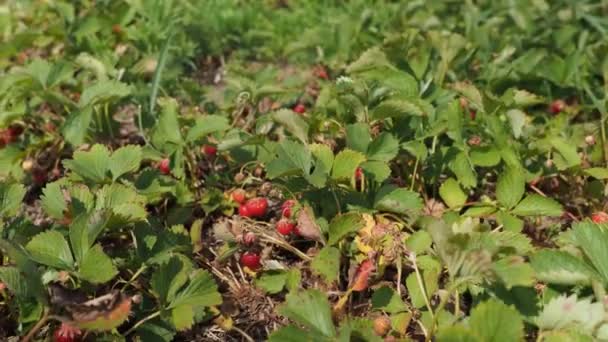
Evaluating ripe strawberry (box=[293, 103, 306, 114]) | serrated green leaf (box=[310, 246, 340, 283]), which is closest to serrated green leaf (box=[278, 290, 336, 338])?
serrated green leaf (box=[310, 246, 340, 283])

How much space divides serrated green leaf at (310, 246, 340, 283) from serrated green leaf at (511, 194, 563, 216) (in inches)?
21.9

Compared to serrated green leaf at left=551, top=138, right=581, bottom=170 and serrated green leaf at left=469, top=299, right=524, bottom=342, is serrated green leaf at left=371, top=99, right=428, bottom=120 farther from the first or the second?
serrated green leaf at left=469, top=299, right=524, bottom=342

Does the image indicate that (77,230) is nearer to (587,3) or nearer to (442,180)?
(442,180)

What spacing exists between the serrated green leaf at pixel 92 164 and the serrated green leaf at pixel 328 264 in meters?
0.71

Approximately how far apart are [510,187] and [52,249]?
1.26 metres

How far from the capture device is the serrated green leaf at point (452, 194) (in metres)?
2.08

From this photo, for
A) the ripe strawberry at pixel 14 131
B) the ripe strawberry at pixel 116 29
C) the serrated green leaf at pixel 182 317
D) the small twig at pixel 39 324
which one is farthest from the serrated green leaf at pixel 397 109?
the ripe strawberry at pixel 116 29

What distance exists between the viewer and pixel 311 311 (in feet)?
5.03

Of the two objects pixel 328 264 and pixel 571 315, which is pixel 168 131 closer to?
pixel 328 264

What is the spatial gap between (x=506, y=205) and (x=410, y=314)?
0.48 m

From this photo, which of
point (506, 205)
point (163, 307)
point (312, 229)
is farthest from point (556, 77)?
point (163, 307)

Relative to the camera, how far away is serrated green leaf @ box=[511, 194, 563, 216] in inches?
74.8

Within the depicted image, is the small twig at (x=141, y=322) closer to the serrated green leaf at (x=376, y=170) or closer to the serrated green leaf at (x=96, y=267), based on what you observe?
the serrated green leaf at (x=96, y=267)

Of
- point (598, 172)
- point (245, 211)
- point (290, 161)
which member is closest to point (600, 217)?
point (598, 172)
